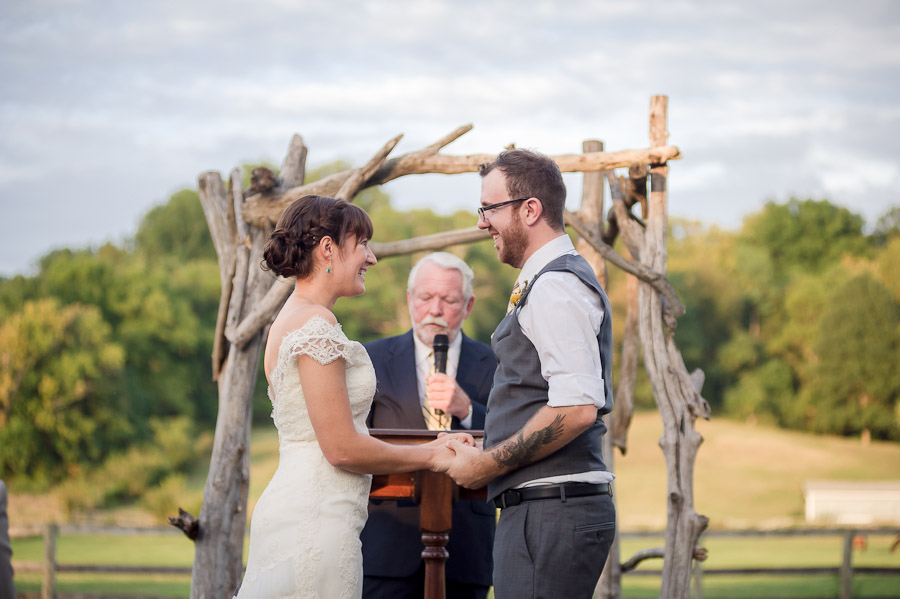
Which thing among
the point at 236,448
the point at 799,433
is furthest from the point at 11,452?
the point at 799,433

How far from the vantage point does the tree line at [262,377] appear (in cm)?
2347

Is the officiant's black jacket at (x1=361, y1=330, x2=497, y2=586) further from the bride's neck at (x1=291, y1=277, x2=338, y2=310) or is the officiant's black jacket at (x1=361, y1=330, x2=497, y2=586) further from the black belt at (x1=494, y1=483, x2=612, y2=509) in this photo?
the bride's neck at (x1=291, y1=277, x2=338, y2=310)

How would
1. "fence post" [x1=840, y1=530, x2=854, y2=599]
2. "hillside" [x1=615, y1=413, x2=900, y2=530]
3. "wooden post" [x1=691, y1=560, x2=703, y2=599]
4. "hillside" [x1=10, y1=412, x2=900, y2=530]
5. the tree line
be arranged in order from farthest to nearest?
"hillside" [x1=615, y1=413, x2=900, y2=530] < "hillside" [x1=10, y1=412, x2=900, y2=530] < the tree line < "fence post" [x1=840, y1=530, x2=854, y2=599] < "wooden post" [x1=691, y1=560, x2=703, y2=599]

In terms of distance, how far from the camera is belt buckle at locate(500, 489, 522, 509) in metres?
2.83

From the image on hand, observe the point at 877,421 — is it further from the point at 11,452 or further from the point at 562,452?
the point at 562,452

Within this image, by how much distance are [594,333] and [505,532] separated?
26.5 inches

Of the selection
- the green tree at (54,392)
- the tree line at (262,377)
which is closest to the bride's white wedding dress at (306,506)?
the green tree at (54,392)

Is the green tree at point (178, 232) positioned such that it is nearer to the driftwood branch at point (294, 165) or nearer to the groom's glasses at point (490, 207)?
the driftwood branch at point (294, 165)

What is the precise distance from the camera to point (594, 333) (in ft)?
9.11

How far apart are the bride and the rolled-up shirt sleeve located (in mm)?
532

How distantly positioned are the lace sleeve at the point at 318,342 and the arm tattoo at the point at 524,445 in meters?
0.56

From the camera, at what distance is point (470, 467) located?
2896 millimetres

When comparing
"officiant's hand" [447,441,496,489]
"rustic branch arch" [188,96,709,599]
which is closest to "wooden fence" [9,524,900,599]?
"rustic branch arch" [188,96,709,599]

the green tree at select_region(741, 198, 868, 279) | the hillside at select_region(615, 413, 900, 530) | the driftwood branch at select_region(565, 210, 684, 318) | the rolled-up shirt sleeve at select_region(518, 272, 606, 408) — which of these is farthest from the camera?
the green tree at select_region(741, 198, 868, 279)
